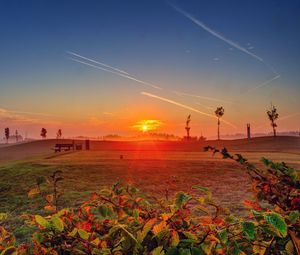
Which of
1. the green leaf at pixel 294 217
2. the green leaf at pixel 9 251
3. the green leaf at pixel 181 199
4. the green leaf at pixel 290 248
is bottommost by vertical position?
the green leaf at pixel 9 251

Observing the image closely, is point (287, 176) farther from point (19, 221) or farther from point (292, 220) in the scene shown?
point (19, 221)

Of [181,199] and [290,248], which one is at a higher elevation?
[181,199]

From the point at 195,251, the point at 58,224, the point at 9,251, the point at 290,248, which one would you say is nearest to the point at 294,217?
the point at 290,248

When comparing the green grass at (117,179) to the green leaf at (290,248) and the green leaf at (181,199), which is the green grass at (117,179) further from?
the green leaf at (290,248)

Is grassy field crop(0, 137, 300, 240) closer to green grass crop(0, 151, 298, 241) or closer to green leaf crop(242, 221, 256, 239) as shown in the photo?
→ green grass crop(0, 151, 298, 241)

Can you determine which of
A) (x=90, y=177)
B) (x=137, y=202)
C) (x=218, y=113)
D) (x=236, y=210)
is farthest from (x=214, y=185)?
(x=218, y=113)

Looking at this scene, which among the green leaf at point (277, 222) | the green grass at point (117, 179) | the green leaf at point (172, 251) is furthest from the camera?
the green grass at point (117, 179)

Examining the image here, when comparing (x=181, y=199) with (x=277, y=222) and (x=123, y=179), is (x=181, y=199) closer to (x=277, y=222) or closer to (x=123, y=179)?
(x=277, y=222)

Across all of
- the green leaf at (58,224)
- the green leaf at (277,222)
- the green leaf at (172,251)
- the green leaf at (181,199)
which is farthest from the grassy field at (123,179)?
the green leaf at (277,222)

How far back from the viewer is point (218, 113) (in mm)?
97562

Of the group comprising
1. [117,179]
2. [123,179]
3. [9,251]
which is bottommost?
[123,179]

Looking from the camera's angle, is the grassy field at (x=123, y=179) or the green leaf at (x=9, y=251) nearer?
the green leaf at (x=9, y=251)

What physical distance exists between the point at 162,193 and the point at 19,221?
13.9ft

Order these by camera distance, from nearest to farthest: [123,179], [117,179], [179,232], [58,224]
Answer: [58,224]
[179,232]
[117,179]
[123,179]
